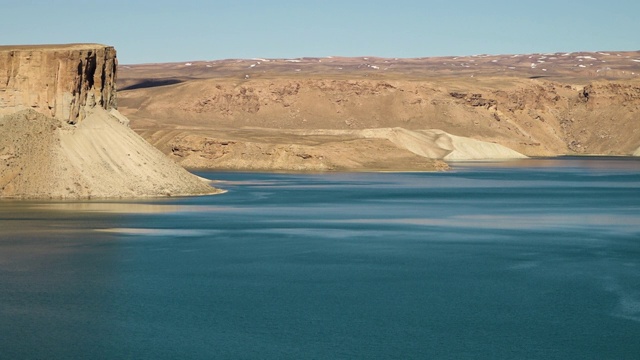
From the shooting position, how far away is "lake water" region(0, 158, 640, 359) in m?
26.2

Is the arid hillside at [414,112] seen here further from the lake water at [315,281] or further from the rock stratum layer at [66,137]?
the lake water at [315,281]

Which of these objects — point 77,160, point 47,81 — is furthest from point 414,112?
point 77,160

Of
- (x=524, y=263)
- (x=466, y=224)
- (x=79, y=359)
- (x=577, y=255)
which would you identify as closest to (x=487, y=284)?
(x=524, y=263)

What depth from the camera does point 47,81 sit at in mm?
64438

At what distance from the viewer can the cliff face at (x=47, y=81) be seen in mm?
63906

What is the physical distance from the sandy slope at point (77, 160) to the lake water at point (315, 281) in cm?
181

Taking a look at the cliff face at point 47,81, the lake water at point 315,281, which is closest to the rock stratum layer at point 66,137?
the cliff face at point 47,81

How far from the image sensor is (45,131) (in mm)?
62344

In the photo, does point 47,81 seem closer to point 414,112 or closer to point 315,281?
point 315,281

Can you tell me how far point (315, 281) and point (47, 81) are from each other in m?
34.4

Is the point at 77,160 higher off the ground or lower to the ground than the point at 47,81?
lower

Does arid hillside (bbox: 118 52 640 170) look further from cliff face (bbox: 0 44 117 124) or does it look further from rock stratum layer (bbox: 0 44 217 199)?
cliff face (bbox: 0 44 117 124)

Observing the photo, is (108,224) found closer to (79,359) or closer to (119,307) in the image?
(119,307)

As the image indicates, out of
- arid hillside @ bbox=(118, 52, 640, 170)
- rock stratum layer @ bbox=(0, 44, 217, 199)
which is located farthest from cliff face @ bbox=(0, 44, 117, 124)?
arid hillside @ bbox=(118, 52, 640, 170)
